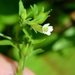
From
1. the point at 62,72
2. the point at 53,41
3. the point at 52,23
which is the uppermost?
the point at 52,23

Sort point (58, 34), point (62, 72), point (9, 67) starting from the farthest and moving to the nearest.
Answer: point (58, 34), point (62, 72), point (9, 67)

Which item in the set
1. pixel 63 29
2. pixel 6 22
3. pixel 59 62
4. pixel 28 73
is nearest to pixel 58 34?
pixel 63 29

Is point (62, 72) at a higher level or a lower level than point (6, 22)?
lower

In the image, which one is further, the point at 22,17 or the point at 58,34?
the point at 58,34

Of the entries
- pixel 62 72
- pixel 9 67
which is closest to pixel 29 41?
pixel 9 67

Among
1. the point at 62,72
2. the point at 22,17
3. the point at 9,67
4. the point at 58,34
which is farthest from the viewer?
the point at 58,34

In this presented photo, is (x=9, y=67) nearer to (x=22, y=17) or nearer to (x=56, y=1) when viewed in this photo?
(x=22, y=17)
